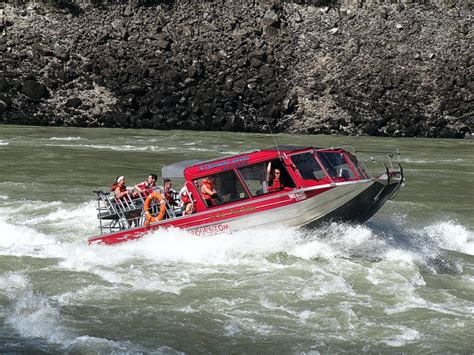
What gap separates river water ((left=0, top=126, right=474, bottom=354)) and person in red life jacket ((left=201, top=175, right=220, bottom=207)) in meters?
0.82

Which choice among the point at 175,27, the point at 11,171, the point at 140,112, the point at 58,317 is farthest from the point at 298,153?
the point at 175,27

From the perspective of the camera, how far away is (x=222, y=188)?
758 inches

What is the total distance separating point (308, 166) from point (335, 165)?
615 mm

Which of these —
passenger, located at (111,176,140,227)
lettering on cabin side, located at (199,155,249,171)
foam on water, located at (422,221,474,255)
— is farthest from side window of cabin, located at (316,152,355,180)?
passenger, located at (111,176,140,227)

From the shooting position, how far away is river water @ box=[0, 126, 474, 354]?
1400cm

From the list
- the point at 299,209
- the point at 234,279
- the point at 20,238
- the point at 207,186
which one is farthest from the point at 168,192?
the point at 20,238

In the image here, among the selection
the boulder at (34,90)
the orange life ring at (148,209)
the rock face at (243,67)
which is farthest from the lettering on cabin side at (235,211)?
the boulder at (34,90)

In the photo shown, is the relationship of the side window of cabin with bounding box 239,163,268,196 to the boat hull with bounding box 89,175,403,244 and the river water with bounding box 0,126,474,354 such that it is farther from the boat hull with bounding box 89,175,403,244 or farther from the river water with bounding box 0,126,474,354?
the river water with bounding box 0,126,474,354

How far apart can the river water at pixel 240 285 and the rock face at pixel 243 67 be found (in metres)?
27.5

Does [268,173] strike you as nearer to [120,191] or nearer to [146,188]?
[146,188]

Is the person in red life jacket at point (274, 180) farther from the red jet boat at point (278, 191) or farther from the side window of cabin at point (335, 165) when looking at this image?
the side window of cabin at point (335, 165)

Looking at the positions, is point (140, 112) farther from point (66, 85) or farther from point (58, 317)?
point (58, 317)

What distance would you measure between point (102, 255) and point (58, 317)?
14.6 feet

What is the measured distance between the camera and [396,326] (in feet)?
48.4
